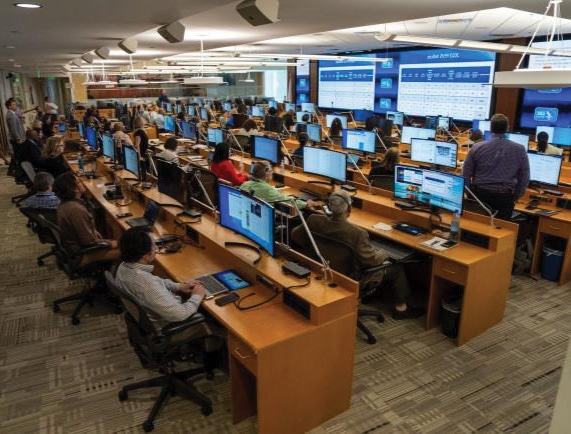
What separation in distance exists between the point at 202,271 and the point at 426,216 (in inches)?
79.5

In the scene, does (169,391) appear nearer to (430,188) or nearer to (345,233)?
(345,233)

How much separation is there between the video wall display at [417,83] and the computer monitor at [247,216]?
22.2ft

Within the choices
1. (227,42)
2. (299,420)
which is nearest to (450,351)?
(299,420)

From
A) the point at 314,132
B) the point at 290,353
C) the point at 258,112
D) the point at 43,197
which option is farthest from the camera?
the point at 258,112

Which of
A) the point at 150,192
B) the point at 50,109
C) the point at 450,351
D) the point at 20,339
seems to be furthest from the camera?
the point at 50,109

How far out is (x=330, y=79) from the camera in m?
14.9

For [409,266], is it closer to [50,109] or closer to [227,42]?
[227,42]

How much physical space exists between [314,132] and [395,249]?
4.80 metres

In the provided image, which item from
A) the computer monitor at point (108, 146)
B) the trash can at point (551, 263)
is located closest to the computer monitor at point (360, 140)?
the trash can at point (551, 263)

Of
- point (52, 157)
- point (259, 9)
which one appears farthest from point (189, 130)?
point (259, 9)

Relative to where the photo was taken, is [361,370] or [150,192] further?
[150,192]

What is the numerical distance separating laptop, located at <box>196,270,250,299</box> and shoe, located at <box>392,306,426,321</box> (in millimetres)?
1582

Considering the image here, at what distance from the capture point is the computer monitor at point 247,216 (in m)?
2.92

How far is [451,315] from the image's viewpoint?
138 inches
